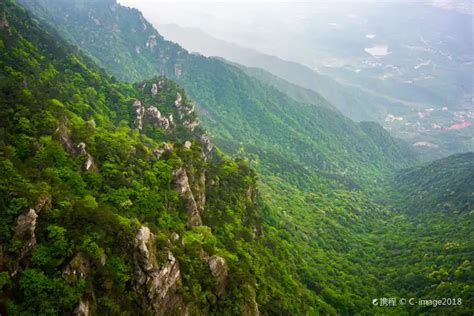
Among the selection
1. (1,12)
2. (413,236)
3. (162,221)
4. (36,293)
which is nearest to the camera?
(36,293)

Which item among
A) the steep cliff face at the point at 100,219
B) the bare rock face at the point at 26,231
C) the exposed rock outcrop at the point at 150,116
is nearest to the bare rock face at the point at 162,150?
the steep cliff face at the point at 100,219

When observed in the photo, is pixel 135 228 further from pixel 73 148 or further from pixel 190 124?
pixel 190 124

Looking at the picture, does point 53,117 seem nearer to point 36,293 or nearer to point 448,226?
point 36,293

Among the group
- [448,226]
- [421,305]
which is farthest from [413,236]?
[421,305]

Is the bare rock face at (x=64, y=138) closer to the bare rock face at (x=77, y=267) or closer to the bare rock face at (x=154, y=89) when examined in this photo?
the bare rock face at (x=77, y=267)

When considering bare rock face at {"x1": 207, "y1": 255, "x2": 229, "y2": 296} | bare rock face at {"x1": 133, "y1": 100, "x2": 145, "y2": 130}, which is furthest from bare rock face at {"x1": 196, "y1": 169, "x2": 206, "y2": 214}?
bare rock face at {"x1": 133, "y1": 100, "x2": 145, "y2": 130}

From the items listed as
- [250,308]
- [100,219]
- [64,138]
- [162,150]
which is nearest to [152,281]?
[100,219]

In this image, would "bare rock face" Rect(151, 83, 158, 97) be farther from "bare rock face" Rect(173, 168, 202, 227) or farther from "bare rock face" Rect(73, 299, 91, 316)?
"bare rock face" Rect(73, 299, 91, 316)
